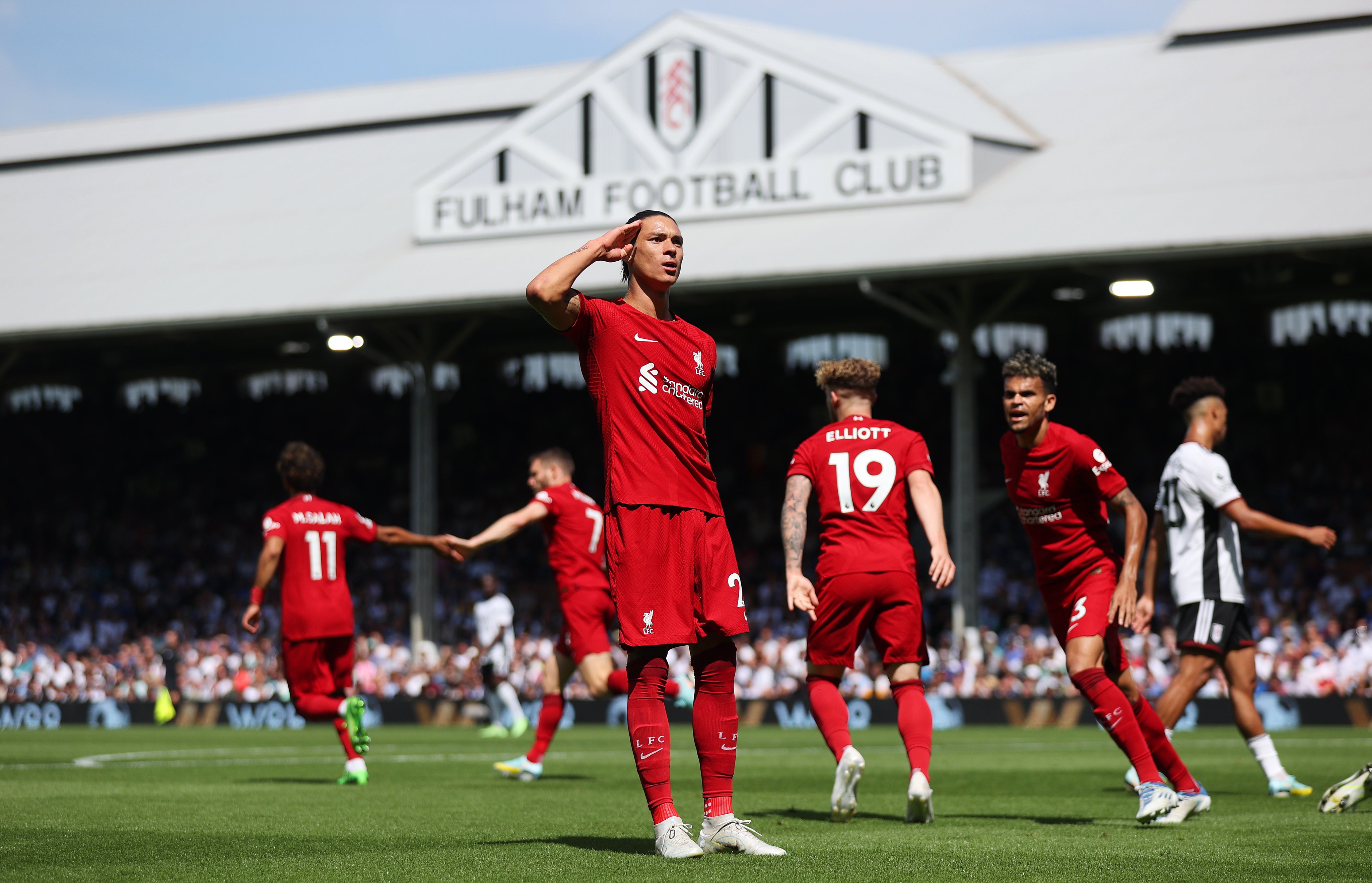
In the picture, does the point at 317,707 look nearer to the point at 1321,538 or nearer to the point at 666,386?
the point at 666,386

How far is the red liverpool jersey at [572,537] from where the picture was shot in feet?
36.8

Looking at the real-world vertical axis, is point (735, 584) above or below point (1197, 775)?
above

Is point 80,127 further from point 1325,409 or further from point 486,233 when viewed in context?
point 1325,409

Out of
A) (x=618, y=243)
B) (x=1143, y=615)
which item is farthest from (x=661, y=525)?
(x=1143, y=615)

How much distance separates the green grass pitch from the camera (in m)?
5.70

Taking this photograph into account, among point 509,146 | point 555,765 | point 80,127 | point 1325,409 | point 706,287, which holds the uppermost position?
point 80,127

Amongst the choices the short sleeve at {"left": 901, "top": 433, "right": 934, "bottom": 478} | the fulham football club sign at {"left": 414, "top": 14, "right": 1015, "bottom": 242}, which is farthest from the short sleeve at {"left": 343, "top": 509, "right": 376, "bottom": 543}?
the fulham football club sign at {"left": 414, "top": 14, "right": 1015, "bottom": 242}

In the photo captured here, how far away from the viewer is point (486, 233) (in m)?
28.5

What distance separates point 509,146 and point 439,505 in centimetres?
894

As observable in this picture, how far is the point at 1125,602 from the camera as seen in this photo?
24.8ft

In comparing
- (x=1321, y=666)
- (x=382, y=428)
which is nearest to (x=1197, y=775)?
(x=1321, y=666)

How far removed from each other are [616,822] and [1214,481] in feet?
13.4

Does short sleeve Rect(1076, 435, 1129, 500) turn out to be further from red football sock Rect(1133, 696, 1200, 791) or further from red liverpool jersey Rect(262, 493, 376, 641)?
red liverpool jersey Rect(262, 493, 376, 641)

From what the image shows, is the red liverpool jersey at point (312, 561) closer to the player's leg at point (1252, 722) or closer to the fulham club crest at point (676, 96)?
the player's leg at point (1252, 722)
